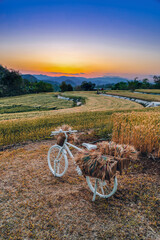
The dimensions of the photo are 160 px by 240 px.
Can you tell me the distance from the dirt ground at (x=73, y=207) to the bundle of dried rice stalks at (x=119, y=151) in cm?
110

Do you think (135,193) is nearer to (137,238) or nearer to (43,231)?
(137,238)

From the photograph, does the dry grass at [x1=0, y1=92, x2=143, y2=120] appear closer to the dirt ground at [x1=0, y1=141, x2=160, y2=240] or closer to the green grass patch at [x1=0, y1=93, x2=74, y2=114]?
the green grass patch at [x1=0, y1=93, x2=74, y2=114]

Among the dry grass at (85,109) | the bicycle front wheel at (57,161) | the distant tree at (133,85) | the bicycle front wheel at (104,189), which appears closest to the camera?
the bicycle front wheel at (104,189)

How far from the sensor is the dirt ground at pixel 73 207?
260cm

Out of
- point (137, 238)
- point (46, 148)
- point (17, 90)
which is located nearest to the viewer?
point (137, 238)

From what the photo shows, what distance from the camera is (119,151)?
275cm

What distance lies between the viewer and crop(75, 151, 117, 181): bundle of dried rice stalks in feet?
8.41

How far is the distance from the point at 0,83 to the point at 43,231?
56.8 metres

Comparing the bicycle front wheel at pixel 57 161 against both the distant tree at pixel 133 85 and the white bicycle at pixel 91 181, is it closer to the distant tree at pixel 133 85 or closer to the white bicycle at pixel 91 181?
the white bicycle at pixel 91 181

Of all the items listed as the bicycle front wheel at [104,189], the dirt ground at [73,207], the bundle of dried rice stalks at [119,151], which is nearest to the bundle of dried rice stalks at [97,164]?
the bundle of dried rice stalks at [119,151]

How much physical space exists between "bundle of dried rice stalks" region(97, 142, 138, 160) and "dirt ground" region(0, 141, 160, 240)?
43.3 inches

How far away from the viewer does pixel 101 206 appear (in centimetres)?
316

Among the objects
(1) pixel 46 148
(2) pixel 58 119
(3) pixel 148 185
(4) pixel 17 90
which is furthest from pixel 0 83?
(3) pixel 148 185

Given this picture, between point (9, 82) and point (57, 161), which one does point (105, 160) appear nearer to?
point (57, 161)
